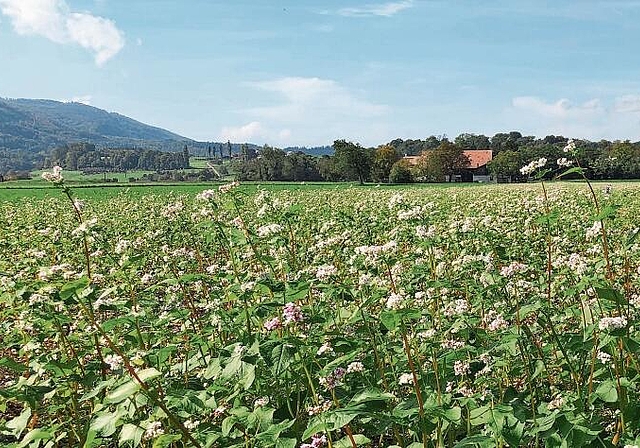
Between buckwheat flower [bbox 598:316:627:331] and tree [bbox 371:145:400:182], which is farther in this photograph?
tree [bbox 371:145:400:182]

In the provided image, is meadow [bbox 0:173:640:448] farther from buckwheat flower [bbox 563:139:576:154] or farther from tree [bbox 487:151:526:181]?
tree [bbox 487:151:526:181]

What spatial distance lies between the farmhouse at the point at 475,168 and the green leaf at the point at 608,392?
112533 millimetres

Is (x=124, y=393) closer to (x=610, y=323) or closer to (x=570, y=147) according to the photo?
(x=610, y=323)

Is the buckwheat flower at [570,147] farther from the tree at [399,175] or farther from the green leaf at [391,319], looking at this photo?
the tree at [399,175]

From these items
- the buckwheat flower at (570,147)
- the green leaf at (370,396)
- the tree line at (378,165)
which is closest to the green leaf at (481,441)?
the green leaf at (370,396)

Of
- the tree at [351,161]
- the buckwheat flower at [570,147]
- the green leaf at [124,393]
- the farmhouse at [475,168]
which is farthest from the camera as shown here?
the farmhouse at [475,168]

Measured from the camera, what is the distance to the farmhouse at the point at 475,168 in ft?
387

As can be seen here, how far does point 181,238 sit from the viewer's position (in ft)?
40.3

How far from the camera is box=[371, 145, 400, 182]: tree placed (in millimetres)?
105875

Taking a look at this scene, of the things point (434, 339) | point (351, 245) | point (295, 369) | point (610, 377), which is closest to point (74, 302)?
point (295, 369)

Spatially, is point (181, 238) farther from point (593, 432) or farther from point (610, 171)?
point (610, 171)

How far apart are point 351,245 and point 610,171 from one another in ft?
266

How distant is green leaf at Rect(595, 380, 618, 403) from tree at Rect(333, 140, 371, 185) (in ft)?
312

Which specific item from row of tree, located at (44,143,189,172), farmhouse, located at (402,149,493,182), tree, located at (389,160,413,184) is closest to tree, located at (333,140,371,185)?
tree, located at (389,160,413,184)
